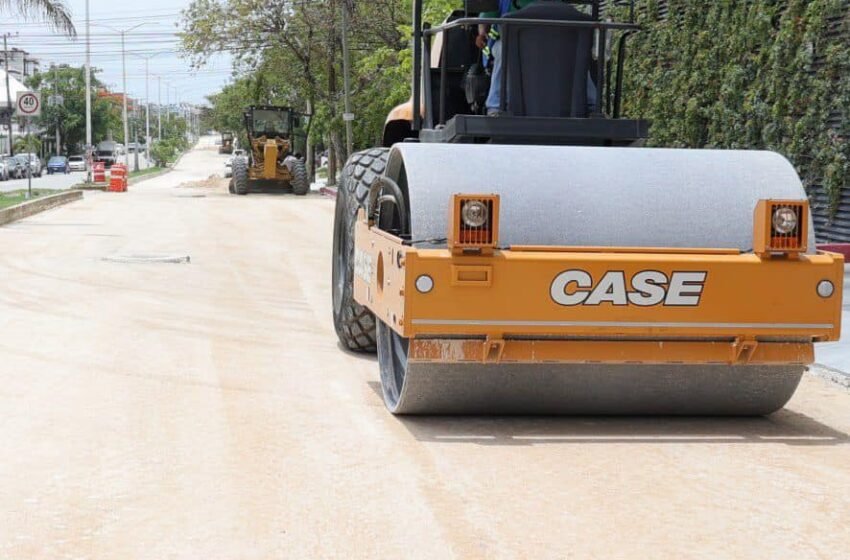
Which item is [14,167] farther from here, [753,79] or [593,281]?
[593,281]

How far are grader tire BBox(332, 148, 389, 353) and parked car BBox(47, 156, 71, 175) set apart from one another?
3559 inches

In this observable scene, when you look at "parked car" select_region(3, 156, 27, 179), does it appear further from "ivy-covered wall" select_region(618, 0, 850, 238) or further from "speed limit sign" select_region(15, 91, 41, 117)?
"ivy-covered wall" select_region(618, 0, 850, 238)

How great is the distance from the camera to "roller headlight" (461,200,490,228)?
6645mm

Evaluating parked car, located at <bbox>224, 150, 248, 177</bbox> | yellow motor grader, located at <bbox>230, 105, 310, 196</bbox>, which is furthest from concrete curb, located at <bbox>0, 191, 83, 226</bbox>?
parked car, located at <bbox>224, 150, 248, 177</bbox>

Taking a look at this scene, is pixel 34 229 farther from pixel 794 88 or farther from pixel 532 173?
pixel 532 173

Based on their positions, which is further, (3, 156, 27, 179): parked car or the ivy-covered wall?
(3, 156, 27, 179): parked car

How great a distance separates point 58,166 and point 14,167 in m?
16.1

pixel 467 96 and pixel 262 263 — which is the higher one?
pixel 467 96

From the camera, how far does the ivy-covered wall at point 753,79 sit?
17.1 m

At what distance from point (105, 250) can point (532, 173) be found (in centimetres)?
1268

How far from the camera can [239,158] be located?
44781mm

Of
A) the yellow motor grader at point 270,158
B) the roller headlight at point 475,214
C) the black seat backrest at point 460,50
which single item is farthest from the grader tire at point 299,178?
the roller headlight at point 475,214

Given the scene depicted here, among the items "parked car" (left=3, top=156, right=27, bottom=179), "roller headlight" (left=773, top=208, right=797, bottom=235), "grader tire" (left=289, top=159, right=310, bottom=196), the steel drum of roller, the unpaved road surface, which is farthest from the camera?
"parked car" (left=3, top=156, right=27, bottom=179)

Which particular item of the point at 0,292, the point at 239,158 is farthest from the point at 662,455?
the point at 239,158
